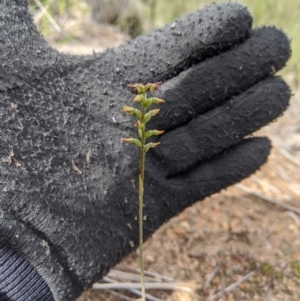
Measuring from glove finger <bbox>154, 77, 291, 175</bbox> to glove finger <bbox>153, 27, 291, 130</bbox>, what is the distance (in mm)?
30

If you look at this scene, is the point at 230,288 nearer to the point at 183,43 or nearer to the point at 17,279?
the point at 17,279

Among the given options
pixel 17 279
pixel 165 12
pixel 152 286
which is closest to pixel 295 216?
pixel 152 286

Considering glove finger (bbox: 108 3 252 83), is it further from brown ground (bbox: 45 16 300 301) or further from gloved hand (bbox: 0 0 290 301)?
brown ground (bbox: 45 16 300 301)

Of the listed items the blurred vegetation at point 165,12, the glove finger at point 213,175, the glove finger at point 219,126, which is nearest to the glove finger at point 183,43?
the glove finger at point 219,126

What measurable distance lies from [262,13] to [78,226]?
2829 millimetres

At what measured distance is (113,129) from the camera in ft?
3.88

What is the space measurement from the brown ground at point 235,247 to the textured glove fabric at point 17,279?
0.22 metres

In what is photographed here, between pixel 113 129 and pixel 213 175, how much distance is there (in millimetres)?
334

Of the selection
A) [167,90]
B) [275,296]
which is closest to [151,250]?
[275,296]

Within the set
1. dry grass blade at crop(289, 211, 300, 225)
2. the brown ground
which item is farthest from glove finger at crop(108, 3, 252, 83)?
dry grass blade at crop(289, 211, 300, 225)

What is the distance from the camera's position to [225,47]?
1218 mm

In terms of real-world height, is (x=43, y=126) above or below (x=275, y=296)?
above

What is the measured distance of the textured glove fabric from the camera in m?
0.98

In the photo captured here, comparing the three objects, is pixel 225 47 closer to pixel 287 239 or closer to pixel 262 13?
pixel 287 239
